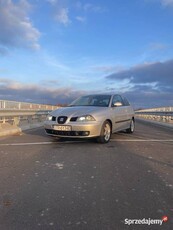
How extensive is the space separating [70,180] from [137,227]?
1.72 metres

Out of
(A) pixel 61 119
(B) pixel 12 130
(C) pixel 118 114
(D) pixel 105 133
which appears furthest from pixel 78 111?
(B) pixel 12 130

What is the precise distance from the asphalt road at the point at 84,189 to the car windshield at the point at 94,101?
2.93m

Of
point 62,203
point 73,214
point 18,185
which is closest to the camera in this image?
point 73,214

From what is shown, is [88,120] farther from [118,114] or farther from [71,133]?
[118,114]

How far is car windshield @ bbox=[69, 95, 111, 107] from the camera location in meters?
9.07

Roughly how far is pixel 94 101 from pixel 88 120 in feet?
5.49

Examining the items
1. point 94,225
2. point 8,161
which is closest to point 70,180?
point 94,225

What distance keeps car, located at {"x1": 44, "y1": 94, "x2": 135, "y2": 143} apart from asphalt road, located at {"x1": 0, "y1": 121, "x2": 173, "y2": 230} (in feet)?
4.42

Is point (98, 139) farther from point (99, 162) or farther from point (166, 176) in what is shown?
point (166, 176)

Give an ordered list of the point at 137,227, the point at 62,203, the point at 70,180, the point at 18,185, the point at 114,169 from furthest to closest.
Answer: the point at 114,169 → the point at 70,180 → the point at 18,185 → the point at 62,203 → the point at 137,227

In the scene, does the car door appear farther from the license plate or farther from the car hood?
the license plate

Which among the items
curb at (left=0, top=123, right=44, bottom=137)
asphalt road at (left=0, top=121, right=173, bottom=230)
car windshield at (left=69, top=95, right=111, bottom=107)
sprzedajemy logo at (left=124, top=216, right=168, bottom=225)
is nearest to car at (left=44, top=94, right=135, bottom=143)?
car windshield at (left=69, top=95, right=111, bottom=107)

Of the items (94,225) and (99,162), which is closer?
(94,225)

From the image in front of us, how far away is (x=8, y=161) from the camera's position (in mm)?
5562
